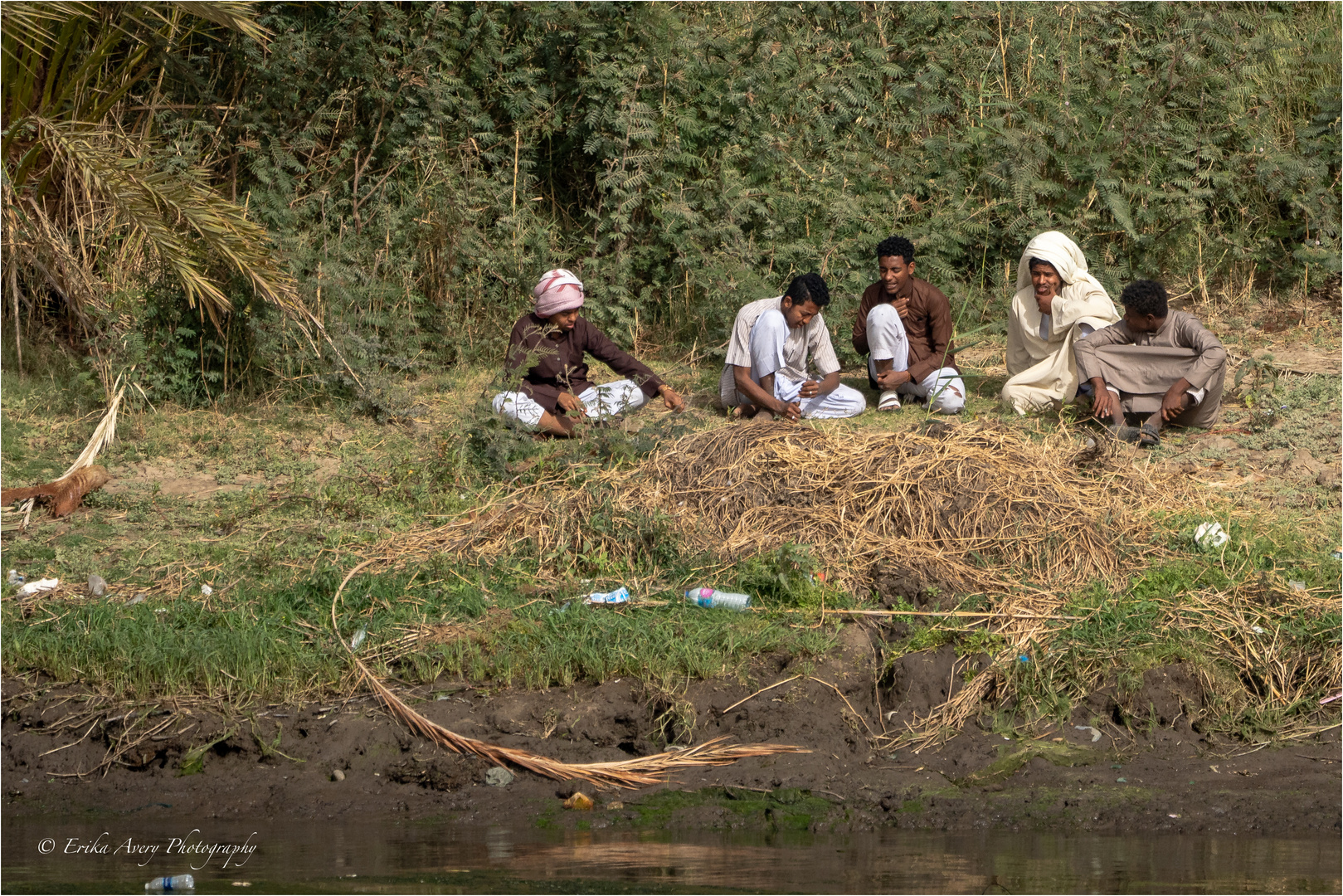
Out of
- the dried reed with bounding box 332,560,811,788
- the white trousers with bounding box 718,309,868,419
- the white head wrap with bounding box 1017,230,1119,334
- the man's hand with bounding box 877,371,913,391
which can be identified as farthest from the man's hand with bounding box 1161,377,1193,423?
the dried reed with bounding box 332,560,811,788

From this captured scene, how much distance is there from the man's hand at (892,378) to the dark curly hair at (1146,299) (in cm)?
144

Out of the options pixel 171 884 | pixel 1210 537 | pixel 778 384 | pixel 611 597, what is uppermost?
pixel 778 384

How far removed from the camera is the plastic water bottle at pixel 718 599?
5.43 m

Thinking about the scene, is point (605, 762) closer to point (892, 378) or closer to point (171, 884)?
point (171, 884)

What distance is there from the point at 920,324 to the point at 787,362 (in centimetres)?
104

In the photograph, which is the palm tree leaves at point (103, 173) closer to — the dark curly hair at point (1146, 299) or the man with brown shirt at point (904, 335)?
the man with brown shirt at point (904, 335)

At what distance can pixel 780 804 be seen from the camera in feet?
14.6

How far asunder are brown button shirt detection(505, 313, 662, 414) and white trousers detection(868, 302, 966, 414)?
Result: 1.42 meters

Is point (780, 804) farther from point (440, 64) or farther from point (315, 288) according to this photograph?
point (440, 64)

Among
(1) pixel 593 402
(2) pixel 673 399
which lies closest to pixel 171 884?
(1) pixel 593 402

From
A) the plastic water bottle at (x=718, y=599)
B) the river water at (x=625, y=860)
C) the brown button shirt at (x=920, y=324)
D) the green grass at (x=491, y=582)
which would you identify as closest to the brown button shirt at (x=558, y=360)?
the green grass at (x=491, y=582)

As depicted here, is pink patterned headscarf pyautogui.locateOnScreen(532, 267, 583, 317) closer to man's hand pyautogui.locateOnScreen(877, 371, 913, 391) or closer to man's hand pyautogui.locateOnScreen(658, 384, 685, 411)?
man's hand pyautogui.locateOnScreen(658, 384, 685, 411)

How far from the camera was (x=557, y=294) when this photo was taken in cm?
741

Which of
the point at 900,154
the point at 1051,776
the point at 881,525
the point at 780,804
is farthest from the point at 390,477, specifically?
the point at 900,154
